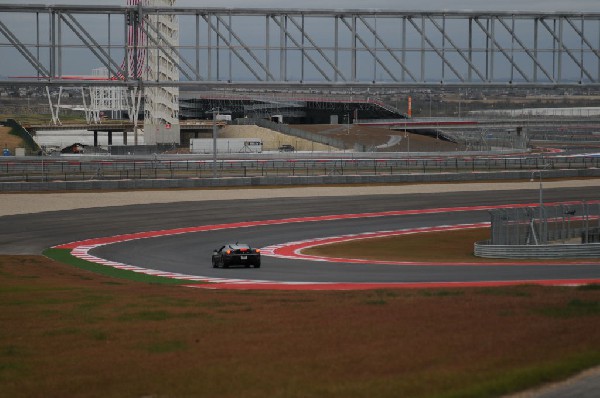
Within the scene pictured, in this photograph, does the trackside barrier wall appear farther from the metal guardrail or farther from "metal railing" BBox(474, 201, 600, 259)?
the metal guardrail

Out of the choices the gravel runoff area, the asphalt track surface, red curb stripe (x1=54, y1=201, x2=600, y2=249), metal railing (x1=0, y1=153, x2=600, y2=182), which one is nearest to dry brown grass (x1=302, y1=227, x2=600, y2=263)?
the asphalt track surface

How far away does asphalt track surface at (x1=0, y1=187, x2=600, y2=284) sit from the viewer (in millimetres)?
35812

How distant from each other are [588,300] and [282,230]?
102ft

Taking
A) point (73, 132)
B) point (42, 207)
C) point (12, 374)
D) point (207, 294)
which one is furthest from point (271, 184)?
point (73, 132)

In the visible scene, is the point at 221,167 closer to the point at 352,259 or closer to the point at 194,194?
the point at 194,194

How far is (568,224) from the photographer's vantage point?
4694 centimetres

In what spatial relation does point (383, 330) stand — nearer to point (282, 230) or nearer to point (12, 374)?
point (12, 374)

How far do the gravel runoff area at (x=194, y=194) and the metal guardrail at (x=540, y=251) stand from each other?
25207 millimetres

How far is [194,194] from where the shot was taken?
69688 millimetres

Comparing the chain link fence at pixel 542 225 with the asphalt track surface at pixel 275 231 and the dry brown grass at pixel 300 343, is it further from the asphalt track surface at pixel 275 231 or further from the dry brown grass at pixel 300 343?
the dry brown grass at pixel 300 343

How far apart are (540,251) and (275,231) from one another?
14.5 meters

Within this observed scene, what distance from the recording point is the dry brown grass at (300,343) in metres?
15.4

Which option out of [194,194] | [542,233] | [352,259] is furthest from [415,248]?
[194,194]

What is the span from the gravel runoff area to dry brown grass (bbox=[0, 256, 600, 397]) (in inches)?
1504
